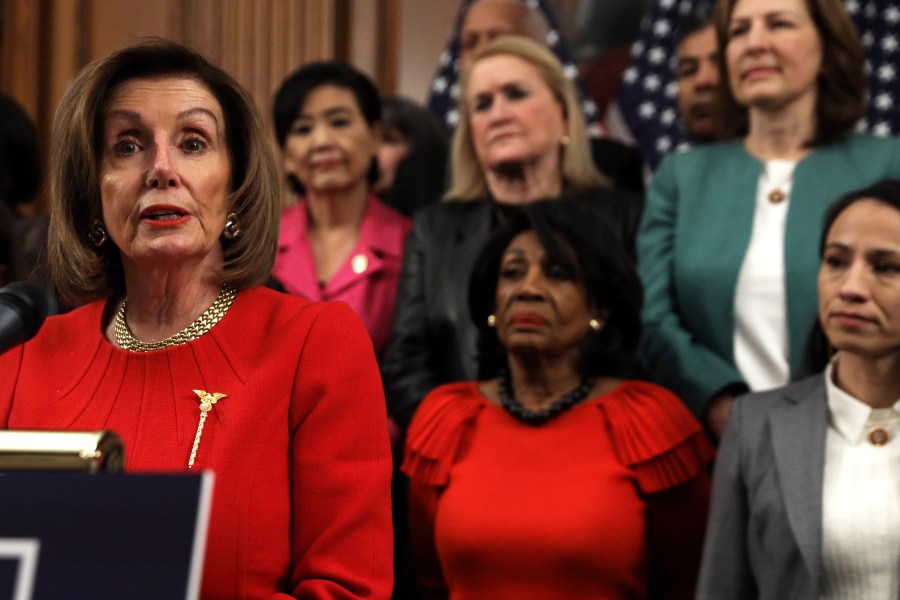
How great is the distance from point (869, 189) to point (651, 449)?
78 cm

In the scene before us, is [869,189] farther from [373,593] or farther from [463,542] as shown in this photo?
[373,593]

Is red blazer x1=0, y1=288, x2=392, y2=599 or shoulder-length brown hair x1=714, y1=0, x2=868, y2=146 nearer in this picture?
red blazer x1=0, y1=288, x2=392, y2=599

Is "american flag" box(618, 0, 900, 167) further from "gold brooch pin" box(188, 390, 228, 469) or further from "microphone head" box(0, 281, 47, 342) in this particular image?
"microphone head" box(0, 281, 47, 342)

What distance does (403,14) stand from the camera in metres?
5.05

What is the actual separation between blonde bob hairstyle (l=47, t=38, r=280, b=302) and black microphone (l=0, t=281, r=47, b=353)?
0.48 meters

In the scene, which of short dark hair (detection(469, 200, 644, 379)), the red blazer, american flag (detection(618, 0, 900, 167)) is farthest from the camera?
american flag (detection(618, 0, 900, 167))

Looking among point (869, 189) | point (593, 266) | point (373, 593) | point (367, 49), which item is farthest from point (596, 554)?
point (367, 49)

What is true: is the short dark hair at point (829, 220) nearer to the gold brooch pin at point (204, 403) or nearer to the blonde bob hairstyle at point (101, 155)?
the blonde bob hairstyle at point (101, 155)

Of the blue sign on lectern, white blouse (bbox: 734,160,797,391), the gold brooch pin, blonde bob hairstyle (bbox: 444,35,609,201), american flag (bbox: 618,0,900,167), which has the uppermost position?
american flag (bbox: 618,0,900,167)

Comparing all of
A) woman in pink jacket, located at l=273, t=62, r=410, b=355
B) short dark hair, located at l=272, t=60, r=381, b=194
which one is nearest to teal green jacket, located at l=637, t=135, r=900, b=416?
woman in pink jacket, located at l=273, t=62, r=410, b=355

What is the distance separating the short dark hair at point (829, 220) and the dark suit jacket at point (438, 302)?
0.65m

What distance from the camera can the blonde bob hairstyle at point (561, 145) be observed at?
3.85 meters

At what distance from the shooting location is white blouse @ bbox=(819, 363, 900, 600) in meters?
2.78

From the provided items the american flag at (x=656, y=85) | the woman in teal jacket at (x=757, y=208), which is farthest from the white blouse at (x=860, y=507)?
the american flag at (x=656, y=85)
